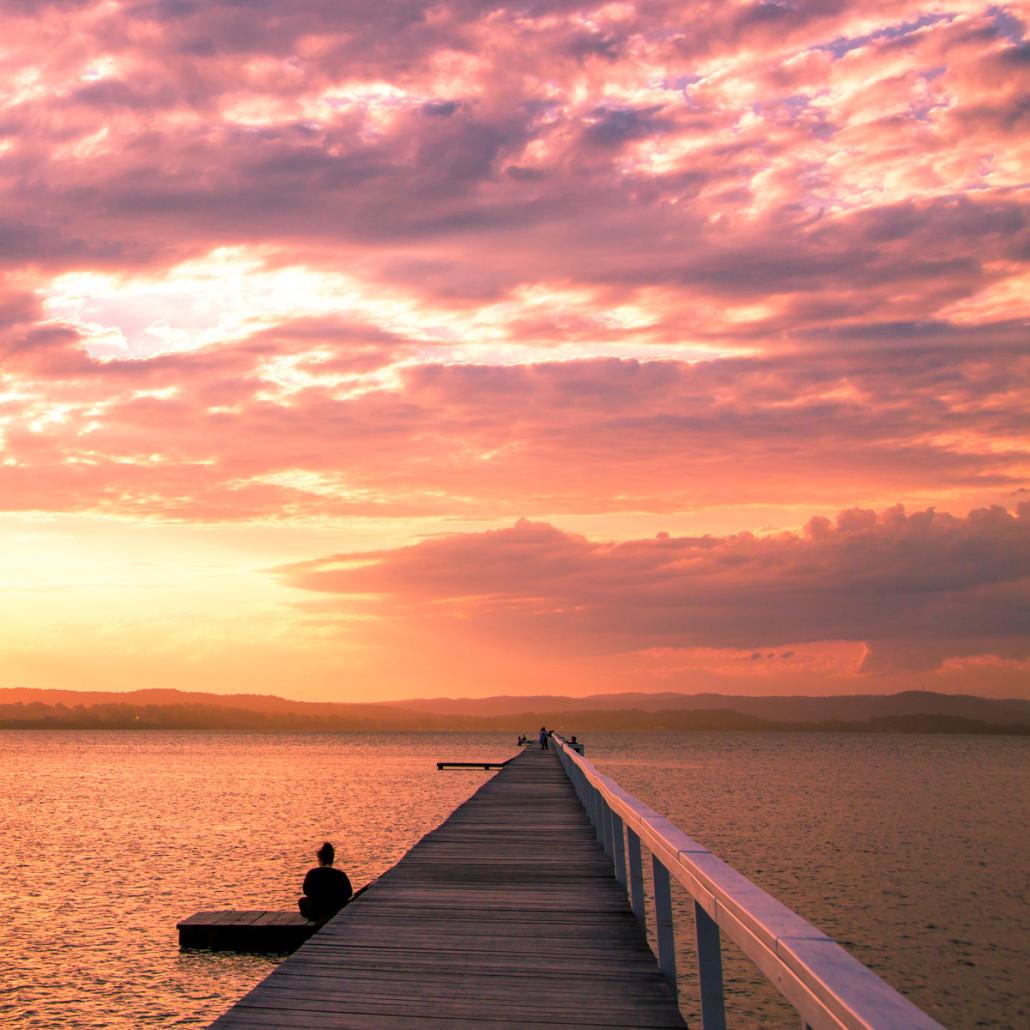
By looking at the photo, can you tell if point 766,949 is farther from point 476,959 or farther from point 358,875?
point 358,875

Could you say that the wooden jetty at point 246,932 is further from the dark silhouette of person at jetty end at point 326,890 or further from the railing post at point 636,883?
the railing post at point 636,883

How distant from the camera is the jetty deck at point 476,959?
212 inches

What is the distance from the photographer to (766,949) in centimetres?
Result: 338

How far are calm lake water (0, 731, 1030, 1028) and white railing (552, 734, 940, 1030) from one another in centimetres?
988

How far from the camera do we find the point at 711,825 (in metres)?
42.1

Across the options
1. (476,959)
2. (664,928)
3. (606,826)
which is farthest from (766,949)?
(606,826)

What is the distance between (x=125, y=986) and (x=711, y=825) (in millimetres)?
30187

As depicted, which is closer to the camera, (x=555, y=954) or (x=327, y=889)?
(x=555, y=954)

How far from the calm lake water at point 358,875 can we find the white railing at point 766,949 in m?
9.88

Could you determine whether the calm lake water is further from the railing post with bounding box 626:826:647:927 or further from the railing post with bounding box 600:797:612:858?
the railing post with bounding box 626:826:647:927

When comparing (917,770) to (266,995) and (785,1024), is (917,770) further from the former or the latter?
(266,995)

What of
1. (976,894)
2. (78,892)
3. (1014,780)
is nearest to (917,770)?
(1014,780)

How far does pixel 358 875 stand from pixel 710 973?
23.4 meters

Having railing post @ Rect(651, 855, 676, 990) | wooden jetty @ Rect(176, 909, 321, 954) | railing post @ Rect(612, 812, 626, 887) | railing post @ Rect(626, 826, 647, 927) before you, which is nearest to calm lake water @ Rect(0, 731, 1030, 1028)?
wooden jetty @ Rect(176, 909, 321, 954)
